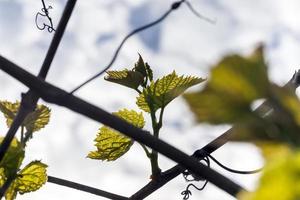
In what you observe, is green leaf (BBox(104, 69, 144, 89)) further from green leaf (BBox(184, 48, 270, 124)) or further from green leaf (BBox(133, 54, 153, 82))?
Answer: green leaf (BBox(184, 48, 270, 124))

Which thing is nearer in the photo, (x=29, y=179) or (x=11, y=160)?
(x=11, y=160)

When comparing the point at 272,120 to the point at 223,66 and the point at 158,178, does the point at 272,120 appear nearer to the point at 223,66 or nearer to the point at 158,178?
the point at 223,66

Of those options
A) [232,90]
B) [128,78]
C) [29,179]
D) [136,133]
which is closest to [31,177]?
[29,179]

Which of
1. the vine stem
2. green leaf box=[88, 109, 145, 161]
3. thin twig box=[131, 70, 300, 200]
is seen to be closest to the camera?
the vine stem

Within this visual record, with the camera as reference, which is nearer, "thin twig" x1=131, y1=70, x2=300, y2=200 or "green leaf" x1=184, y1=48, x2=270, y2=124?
"green leaf" x1=184, y1=48, x2=270, y2=124

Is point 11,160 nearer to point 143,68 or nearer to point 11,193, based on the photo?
point 11,193

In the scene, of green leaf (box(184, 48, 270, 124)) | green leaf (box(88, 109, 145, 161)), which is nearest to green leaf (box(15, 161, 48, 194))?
green leaf (box(88, 109, 145, 161))

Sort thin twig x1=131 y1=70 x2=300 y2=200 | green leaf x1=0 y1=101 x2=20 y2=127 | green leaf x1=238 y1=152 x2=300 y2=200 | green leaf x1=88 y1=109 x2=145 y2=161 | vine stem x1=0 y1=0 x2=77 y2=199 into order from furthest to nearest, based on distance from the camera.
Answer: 1. green leaf x1=88 y1=109 x2=145 y2=161
2. green leaf x1=0 y1=101 x2=20 y2=127
3. thin twig x1=131 y1=70 x2=300 y2=200
4. vine stem x1=0 y1=0 x2=77 y2=199
5. green leaf x1=238 y1=152 x2=300 y2=200

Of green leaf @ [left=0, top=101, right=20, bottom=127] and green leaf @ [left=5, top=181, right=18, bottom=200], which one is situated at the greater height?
green leaf @ [left=0, top=101, right=20, bottom=127]
